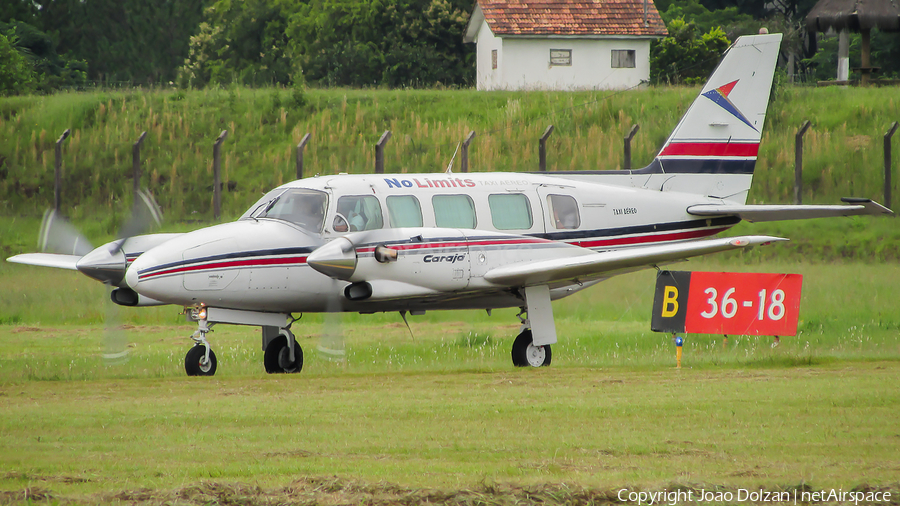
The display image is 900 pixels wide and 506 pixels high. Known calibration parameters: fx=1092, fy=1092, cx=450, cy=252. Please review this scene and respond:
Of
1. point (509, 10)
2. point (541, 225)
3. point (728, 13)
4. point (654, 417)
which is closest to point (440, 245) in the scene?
point (541, 225)

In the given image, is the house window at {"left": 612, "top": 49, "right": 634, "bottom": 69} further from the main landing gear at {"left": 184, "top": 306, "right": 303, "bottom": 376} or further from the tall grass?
the main landing gear at {"left": 184, "top": 306, "right": 303, "bottom": 376}

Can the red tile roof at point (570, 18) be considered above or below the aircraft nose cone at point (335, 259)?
above

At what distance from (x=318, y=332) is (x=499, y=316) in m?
3.90

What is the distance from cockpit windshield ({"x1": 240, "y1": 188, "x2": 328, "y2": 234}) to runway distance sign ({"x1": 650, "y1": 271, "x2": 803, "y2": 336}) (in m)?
5.19

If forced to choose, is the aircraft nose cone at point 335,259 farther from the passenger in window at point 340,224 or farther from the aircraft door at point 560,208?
the aircraft door at point 560,208

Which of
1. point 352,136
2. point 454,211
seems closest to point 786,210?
point 454,211

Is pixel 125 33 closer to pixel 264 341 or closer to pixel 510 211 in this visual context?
pixel 264 341

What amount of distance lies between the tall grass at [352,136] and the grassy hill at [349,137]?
0.16ft

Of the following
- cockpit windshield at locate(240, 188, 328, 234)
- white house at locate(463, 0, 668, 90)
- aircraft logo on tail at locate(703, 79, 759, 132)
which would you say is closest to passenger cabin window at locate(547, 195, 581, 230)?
aircraft logo on tail at locate(703, 79, 759, 132)

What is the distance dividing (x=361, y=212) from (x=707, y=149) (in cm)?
692

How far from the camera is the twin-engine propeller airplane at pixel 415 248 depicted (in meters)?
14.3

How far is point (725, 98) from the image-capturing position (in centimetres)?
1883

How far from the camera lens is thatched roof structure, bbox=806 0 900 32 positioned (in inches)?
1694

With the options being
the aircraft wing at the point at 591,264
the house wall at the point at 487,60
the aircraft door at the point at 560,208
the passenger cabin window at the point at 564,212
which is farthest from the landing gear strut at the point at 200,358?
the house wall at the point at 487,60
